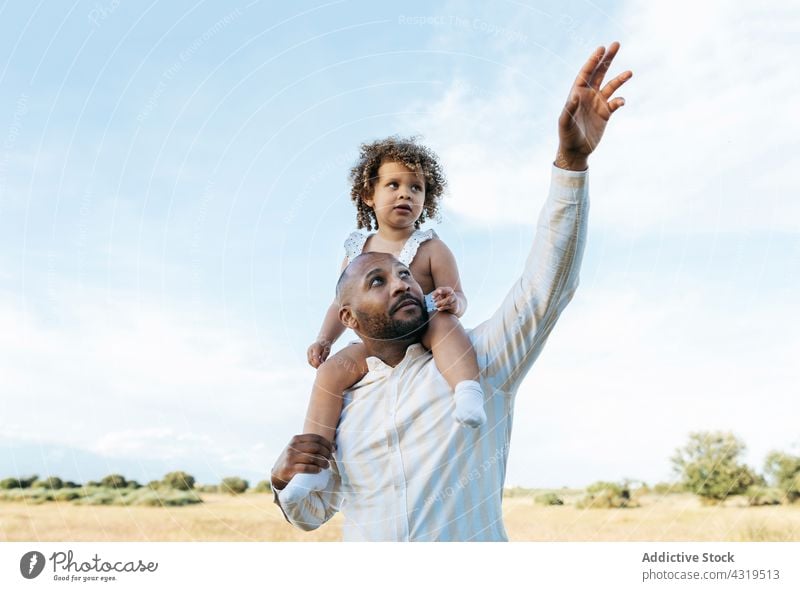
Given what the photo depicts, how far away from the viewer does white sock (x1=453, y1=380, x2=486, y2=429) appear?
142 inches

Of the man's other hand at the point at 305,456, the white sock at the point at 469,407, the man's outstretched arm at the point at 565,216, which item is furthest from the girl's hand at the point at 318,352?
the man's outstretched arm at the point at 565,216

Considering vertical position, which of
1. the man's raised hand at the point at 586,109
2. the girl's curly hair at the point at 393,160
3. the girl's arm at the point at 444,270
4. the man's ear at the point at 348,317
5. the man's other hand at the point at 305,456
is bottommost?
the man's other hand at the point at 305,456

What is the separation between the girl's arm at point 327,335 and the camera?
4.68 metres

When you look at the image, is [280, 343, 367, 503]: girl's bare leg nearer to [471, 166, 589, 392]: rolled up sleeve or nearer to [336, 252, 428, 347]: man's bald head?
[336, 252, 428, 347]: man's bald head

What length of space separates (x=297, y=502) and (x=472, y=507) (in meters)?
0.75

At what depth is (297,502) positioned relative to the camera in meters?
3.90

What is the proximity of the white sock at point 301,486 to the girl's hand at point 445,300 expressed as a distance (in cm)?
89

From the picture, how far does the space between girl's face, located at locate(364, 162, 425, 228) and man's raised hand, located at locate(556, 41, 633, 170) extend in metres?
1.38

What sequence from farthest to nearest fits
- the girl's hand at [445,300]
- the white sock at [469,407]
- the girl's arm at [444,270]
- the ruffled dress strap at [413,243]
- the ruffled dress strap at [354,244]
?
the ruffled dress strap at [354,244] < the ruffled dress strap at [413,243] < the girl's arm at [444,270] < the girl's hand at [445,300] < the white sock at [469,407]

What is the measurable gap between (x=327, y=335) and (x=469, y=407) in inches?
53.7

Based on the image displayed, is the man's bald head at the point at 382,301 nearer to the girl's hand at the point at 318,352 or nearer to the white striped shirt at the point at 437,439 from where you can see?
the white striped shirt at the point at 437,439
